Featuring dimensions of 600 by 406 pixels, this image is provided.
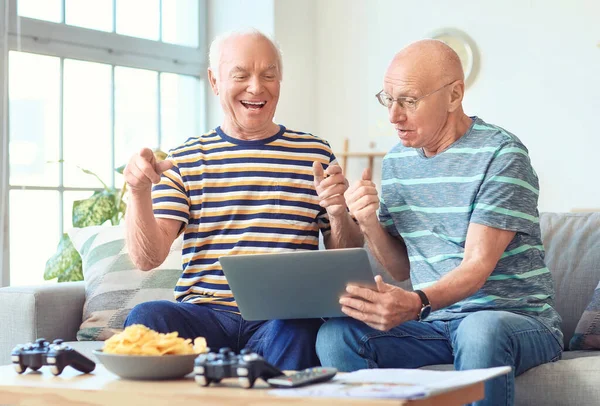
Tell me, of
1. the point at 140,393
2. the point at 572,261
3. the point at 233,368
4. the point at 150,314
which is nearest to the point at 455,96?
the point at 572,261

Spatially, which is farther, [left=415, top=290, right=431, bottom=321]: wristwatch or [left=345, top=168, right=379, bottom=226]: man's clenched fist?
[left=345, top=168, right=379, bottom=226]: man's clenched fist

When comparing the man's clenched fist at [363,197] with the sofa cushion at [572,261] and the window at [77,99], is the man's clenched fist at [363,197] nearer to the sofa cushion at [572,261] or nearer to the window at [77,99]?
the sofa cushion at [572,261]

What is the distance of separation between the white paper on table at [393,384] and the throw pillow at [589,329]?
978 millimetres

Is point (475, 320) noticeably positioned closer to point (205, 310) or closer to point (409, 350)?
point (409, 350)

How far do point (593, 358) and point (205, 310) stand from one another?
96 centimetres

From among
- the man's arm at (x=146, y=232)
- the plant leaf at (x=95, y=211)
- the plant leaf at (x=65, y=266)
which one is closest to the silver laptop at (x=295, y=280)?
the man's arm at (x=146, y=232)

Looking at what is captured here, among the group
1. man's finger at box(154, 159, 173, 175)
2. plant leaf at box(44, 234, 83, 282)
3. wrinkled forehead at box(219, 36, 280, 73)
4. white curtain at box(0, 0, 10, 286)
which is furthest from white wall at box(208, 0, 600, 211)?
man's finger at box(154, 159, 173, 175)

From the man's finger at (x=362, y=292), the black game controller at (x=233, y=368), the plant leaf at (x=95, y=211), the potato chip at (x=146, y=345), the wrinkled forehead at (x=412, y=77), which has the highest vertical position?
the wrinkled forehead at (x=412, y=77)

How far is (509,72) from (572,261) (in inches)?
108

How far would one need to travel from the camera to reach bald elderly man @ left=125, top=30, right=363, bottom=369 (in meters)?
2.16

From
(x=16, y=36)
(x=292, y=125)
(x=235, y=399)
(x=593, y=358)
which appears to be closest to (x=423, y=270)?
(x=593, y=358)

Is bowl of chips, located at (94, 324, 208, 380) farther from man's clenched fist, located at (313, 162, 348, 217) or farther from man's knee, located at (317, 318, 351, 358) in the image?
man's clenched fist, located at (313, 162, 348, 217)

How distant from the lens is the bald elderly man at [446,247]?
1868mm

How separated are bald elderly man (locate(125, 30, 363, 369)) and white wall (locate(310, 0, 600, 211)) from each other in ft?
9.31
